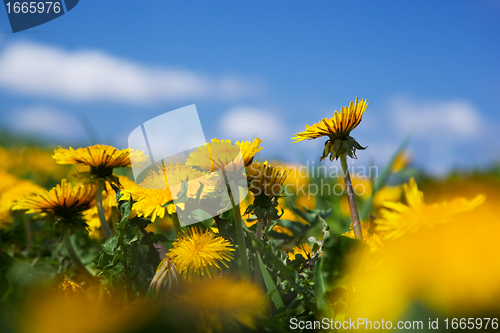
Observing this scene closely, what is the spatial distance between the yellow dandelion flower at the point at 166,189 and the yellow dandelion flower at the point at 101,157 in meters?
0.18

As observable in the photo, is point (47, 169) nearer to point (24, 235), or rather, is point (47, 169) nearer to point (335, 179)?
point (24, 235)

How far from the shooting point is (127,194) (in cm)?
81

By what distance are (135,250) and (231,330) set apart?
0.44 meters

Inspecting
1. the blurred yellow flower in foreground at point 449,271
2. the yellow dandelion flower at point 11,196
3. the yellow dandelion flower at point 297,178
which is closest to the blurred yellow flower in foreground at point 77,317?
the blurred yellow flower in foreground at point 449,271

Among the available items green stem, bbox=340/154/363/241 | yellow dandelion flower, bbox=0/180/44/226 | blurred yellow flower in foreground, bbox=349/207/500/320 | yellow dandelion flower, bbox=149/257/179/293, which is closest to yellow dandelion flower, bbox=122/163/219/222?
yellow dandelion flower, bbox=149/257/179/293

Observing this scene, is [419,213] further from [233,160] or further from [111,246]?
[111,246]

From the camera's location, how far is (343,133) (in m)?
0.81

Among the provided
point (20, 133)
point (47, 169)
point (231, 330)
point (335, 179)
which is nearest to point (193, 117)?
point (231, 330)

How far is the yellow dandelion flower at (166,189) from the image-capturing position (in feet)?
2.43

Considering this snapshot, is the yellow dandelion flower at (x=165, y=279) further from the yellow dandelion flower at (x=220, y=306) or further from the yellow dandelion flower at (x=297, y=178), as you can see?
the yellow dandelion flower at (x=297, y=178)

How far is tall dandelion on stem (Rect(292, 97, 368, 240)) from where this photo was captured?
0.78 metres

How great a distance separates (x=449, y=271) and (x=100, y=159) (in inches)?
33.7

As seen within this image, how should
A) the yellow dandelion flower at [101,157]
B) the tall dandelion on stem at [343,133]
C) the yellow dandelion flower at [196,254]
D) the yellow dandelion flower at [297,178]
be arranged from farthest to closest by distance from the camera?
the yellow dandelion flower at [297,178] → the yellow dandelion flower at [101,157] → the tall dandelion on stem at [343,133] → the yellow dandelion flower at [196,254]

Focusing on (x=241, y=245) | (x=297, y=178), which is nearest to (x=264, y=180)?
(x=241, y=245)
